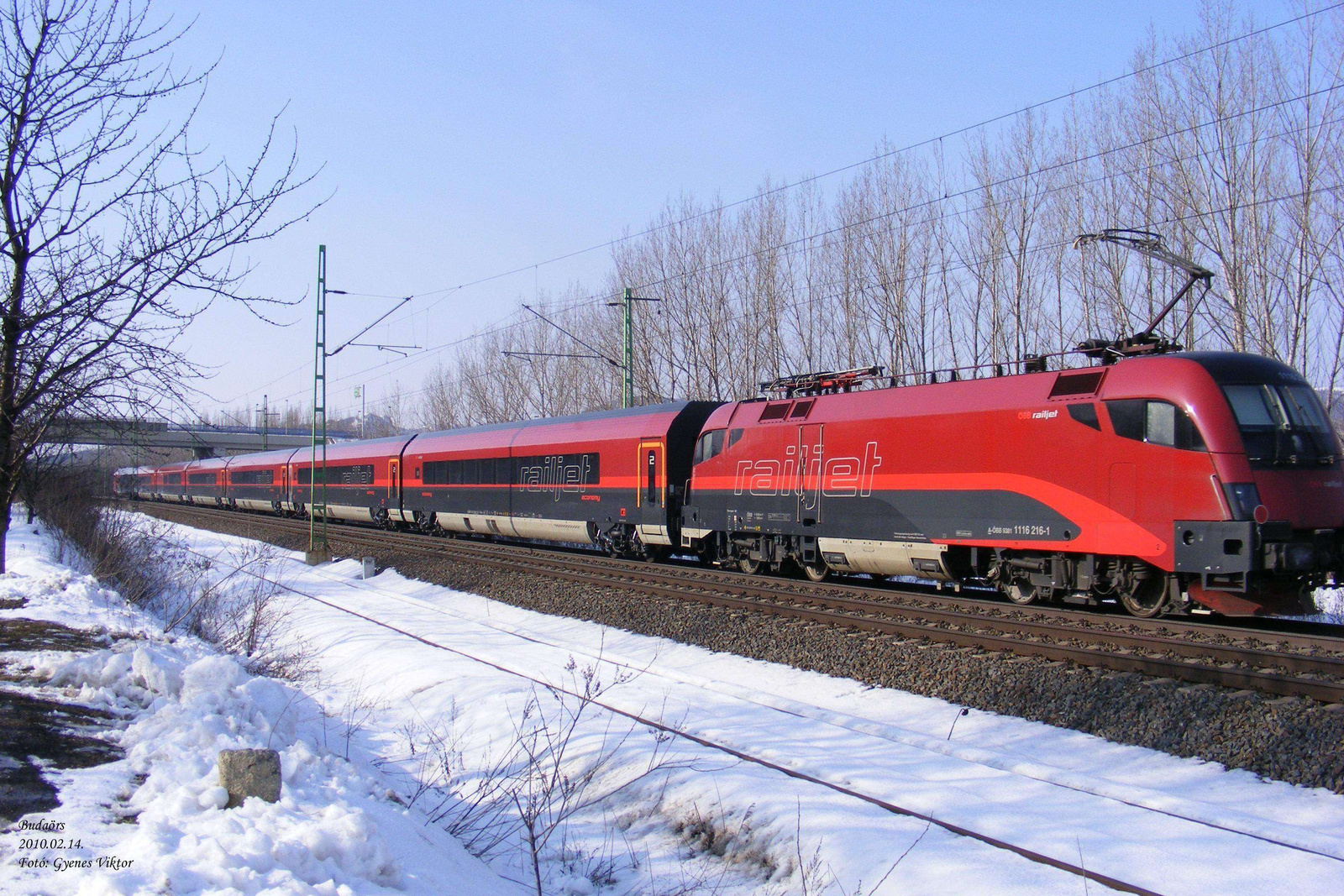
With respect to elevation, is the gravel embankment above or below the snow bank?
below

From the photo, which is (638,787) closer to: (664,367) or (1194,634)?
(1194,634)

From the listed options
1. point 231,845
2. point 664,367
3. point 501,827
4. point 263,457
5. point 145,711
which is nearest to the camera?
point 231,845

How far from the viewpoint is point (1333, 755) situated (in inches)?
248

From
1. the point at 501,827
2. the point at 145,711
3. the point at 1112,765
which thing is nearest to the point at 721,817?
the point at 501,827

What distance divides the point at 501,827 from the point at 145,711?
2403mm

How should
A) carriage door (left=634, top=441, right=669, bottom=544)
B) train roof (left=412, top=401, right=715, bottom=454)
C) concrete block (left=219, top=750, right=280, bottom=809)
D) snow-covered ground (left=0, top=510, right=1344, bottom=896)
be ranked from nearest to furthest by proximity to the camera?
snow-covered ground (left=0, top=510, right=1344, bottom=896) < concrete block (left=219, top=750, right=280, bottom=809) < carriage door (left=634, top=441, right=669, bottom=544) < train roof (left=412, top=401, right=715, bottom=454)

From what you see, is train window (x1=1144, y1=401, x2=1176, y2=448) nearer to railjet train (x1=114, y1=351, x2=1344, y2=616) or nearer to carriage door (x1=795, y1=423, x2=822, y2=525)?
railjet train (x1=114, y1=351, x2=1344, y2=616)

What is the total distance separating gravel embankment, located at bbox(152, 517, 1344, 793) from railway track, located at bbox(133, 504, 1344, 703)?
0.76 feet

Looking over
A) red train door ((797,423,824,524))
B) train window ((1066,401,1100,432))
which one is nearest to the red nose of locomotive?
train window ((1066,401,1100,432))

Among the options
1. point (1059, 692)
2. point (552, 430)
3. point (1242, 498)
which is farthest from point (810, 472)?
point (552, 430)

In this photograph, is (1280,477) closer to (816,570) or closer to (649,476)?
(816,570)

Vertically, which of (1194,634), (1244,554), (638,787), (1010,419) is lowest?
(638,787)

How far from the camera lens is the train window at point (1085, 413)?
34.9ft

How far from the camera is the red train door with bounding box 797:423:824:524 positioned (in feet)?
47.8
